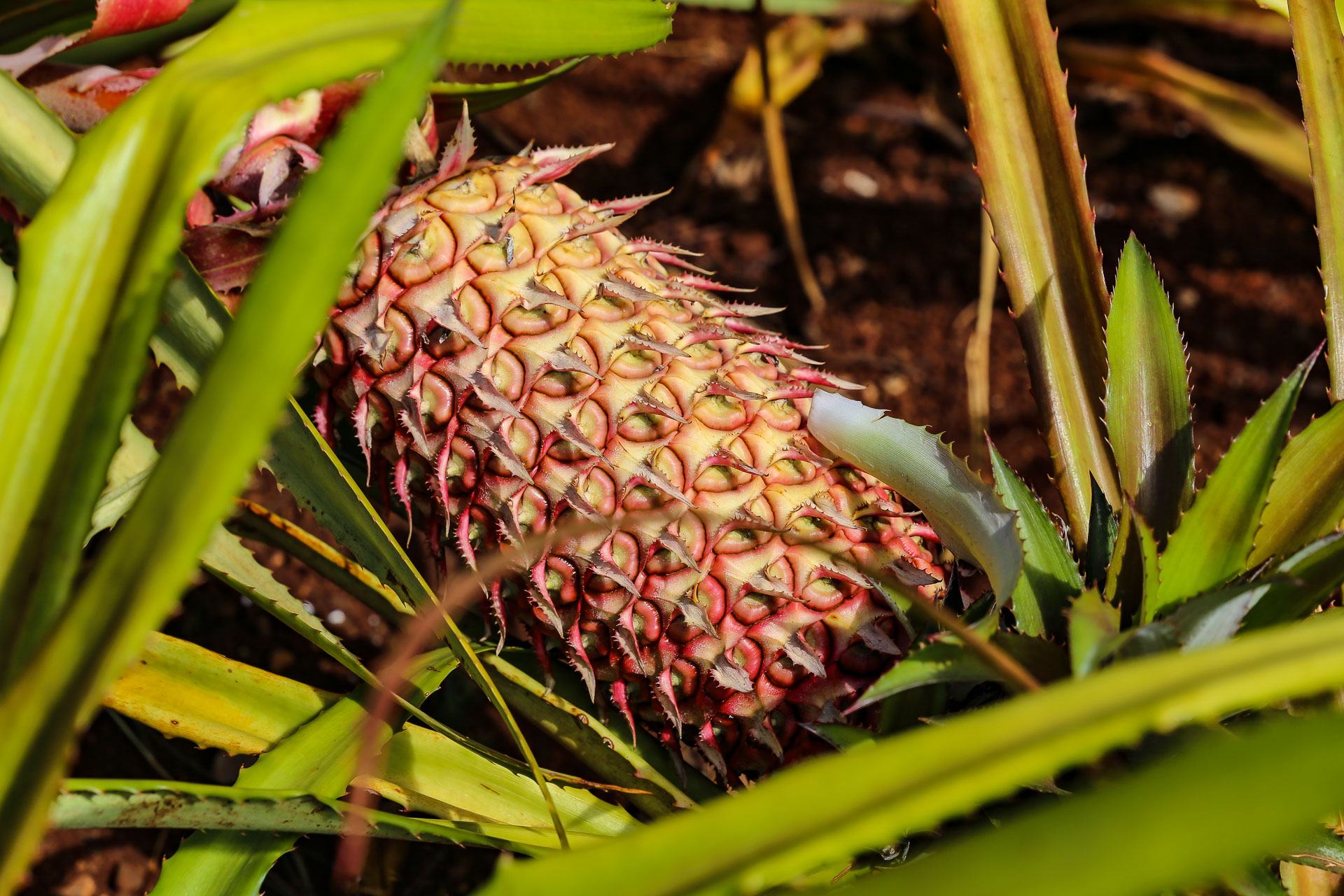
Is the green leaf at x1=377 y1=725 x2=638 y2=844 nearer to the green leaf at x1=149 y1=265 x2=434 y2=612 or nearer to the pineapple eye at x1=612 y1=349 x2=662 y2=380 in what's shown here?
the green leaf at x1=149 y1=265 x2=434 y2=612

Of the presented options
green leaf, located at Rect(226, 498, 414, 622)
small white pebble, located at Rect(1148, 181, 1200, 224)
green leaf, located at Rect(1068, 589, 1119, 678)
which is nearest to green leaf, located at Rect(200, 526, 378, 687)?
green leaf, located at Rect(226, 498, 414, 622)

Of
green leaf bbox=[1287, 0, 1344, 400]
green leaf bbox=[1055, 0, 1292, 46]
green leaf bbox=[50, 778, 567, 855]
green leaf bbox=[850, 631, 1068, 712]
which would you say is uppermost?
green leaf bbox=[1055, 0, 1292, 46]

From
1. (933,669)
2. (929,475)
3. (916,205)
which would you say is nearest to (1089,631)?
(933,669)

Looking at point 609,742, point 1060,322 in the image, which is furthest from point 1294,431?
point 609,742

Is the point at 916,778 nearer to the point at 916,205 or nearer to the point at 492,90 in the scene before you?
the point at 492,90

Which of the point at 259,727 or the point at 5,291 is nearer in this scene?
the point at 5,291

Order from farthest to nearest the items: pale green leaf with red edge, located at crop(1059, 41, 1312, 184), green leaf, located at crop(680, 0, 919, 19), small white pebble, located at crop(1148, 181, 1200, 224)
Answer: small white pebble, located at crop(1148, 181, 1200, 224), pale green leaf with red edge, located at crop(1059, 41, 1312, 184), green leaf, located at crop(680, 0, 919, 19)

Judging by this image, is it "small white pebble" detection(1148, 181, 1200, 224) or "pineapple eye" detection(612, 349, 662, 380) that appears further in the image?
"small white pebble" detection(1148, 181, 1200, 224)
